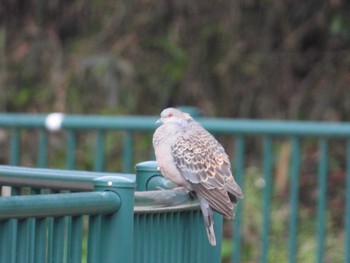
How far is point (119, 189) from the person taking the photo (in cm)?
293

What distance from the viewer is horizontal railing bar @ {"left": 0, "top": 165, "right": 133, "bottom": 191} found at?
11.0ft

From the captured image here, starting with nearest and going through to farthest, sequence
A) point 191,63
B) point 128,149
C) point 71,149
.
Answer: point 128,149
point 71,149
point 191,63

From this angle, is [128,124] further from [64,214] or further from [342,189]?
[64,214]

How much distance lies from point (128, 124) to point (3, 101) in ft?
10.4

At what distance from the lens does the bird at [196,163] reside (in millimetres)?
3877

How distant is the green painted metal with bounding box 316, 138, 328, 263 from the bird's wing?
4.48 ft

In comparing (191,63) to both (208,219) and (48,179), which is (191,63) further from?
(48,179)

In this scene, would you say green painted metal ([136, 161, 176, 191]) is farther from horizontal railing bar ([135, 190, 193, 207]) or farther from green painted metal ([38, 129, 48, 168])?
green painted metal ([38, 129, 48, 168])

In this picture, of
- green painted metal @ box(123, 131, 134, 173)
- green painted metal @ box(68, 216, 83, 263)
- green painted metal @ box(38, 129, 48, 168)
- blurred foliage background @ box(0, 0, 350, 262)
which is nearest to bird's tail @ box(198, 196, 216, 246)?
green painted metal @ box(68, 216, 83, 263)

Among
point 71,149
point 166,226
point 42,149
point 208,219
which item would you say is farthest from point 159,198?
point 42,149

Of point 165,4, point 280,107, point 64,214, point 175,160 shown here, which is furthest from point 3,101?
point 64,214

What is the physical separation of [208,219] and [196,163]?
62 cm

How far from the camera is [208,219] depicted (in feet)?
11.6

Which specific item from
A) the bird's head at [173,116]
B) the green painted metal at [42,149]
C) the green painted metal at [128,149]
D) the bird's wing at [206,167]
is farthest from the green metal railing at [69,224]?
the green painted metal at [42,149]
